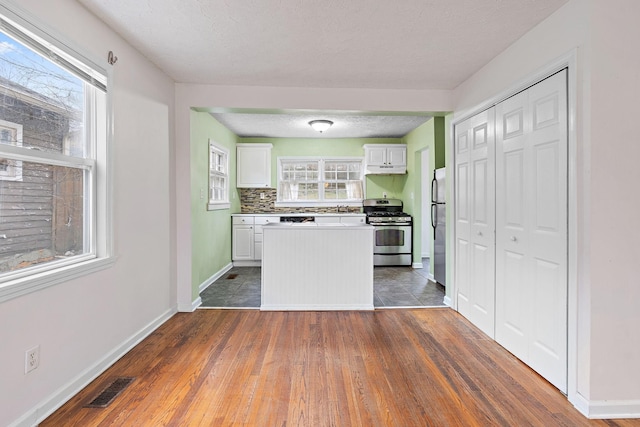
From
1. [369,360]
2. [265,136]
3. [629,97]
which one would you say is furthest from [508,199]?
[265,136]

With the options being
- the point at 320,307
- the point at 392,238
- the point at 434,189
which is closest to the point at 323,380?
the point at 320,307

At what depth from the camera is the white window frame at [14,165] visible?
5.35ft

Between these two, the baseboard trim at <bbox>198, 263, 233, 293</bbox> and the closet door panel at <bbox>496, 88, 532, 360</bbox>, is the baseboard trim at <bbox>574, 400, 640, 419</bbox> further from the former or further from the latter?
the baseboard trim at <bbox>198, 263, 233, 293</bbox>

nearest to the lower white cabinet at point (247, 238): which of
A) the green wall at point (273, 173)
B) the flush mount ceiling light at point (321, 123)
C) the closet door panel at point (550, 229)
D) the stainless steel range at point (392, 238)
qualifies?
the green wall at point (273, 173)

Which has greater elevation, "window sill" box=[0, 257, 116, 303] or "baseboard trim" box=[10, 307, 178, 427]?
"window sill" box=[0, 257, 116, 303]

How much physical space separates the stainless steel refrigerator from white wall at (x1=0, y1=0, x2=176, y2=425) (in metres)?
3.33

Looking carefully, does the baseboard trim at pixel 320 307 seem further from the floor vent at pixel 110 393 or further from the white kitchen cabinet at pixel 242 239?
the white kitchen cabinet at pixel 242 239

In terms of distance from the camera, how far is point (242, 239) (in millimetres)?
5891

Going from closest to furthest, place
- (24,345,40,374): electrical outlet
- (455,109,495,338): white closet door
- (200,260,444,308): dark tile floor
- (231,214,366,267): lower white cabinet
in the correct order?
1. (24,345,40,374): electrical outlet
2. (455,109,495,338): white closet door
3. (200,260,444,308): dark tile floor
4. (231,214,366,267): lower white cabinet

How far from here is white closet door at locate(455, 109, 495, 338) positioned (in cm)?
287

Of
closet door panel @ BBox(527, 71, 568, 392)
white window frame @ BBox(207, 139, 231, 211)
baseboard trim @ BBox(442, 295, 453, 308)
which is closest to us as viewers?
closet door panel @ BBox(527, 71, 568, 392)

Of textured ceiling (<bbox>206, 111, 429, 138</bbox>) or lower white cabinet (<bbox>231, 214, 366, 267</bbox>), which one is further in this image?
lower white cabinet (<bbox>231, 214, 366, 267</bbox>)

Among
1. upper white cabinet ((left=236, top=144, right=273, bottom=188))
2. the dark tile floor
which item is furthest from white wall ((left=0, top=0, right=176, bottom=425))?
upper white cabinet ((left=236, top=144, right=273, bottom=188))

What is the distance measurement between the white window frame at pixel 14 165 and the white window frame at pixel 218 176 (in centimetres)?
281
